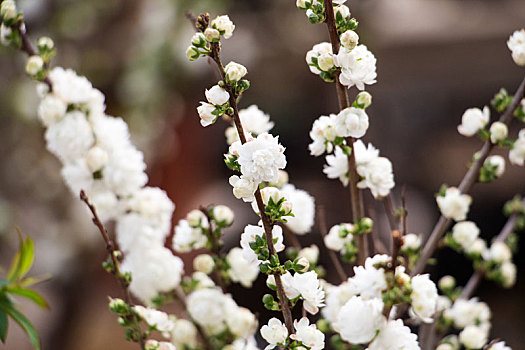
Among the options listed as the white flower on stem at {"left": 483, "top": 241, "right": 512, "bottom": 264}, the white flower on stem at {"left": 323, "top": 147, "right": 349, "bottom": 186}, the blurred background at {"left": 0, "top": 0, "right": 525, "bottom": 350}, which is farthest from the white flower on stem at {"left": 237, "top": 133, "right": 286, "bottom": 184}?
the blurred background at {"left": 0, "top": 0, "right": 525, "bottom": 350}

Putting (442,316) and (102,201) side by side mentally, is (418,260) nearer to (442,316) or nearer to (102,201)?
(442,316)

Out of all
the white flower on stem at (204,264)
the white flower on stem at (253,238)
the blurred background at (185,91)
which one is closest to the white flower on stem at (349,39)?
the white flower on stem at (253,238)

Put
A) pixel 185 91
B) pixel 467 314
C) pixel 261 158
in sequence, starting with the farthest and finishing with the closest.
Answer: pixel 185 91 → pixel 467 314 → pixel 261 158

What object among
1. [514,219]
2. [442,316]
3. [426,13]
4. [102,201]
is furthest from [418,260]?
[426,13]

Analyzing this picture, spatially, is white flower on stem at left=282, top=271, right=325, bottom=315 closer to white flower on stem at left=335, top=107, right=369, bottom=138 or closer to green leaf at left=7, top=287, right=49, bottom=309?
white flower on stem at left=335, top=107, right=369, bottom=138

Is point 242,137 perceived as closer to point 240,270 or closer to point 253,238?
point 253,238

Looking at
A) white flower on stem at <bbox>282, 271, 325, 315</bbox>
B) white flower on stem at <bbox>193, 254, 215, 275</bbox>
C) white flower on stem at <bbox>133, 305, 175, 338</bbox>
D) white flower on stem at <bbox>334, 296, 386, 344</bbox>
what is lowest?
white flower on stem at <bbox>334, 296, 386, 344</bbox>

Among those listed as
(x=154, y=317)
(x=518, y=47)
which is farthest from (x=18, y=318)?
(x=518, y=47)
